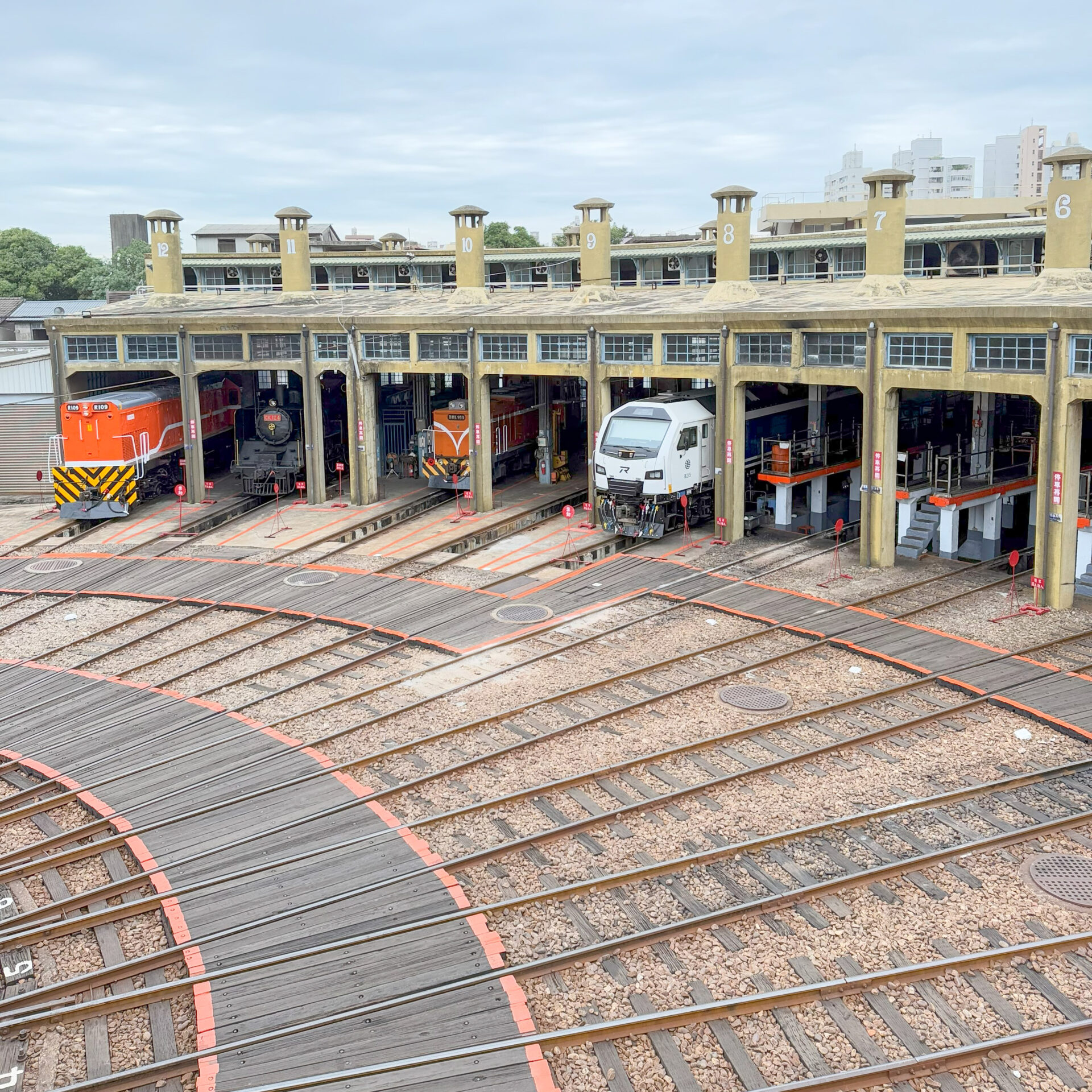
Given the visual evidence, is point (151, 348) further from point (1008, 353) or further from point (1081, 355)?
point (1081, 355)

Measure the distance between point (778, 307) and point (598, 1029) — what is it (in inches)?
947

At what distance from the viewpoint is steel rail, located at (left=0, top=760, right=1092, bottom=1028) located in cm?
1143

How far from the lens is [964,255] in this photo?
4600 centimetres

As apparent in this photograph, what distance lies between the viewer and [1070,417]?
891 inches

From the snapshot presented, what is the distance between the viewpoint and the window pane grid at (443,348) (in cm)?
3484

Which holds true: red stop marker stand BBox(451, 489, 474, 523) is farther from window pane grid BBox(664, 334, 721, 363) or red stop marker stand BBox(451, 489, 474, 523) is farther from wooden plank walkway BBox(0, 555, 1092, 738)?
window pane grid BBox(664, 334, 721, 363)

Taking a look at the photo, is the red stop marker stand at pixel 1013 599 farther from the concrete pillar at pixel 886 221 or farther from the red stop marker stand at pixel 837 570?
the concrete pillar at pixel 886 221

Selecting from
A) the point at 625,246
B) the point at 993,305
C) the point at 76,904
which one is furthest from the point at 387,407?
the point at 76,904

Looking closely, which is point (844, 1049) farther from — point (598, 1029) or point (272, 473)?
point (272, 473)

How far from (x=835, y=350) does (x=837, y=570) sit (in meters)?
5.63

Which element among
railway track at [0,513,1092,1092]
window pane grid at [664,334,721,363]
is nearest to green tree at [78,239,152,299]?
window pane grid at [664,334,721,363]

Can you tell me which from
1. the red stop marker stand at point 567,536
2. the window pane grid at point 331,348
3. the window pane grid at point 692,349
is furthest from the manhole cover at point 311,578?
the window pane grid at point 692,349

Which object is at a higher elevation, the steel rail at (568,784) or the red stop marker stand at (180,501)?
the red stop marker stand at (180,501)

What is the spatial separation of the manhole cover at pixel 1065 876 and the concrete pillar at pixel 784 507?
18351 mm
